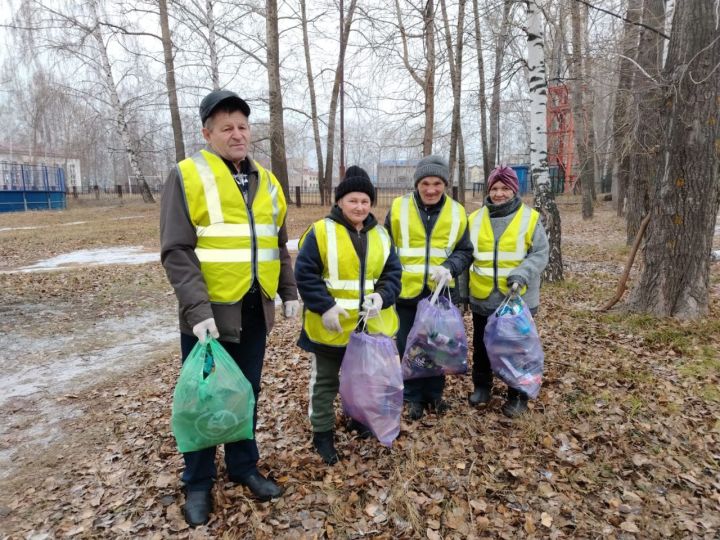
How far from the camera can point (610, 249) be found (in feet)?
32.8

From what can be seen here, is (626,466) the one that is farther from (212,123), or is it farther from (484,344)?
(212,123)

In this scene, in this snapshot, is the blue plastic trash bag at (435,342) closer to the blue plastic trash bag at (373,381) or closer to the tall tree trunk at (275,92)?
the blue plastic trash bag at (373,381)

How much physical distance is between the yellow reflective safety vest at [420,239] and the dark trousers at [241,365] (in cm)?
116

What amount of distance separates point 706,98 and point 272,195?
437cm

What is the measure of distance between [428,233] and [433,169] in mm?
429

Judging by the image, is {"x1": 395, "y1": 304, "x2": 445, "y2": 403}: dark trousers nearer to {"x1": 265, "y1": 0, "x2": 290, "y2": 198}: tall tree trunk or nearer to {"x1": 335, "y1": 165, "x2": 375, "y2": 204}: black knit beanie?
{"x1": 335, "y1": 165, "x2": 375, "y2": 204}: black knit beanie

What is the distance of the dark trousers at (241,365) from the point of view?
2.53 meters

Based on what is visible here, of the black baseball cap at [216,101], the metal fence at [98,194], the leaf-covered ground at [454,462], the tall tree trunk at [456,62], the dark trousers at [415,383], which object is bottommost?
the leaf-covered ground at [454,462]

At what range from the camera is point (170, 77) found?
62.1 ft

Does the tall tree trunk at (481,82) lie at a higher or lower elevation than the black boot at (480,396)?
higher

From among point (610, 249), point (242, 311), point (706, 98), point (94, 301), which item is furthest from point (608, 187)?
point (242, 311)

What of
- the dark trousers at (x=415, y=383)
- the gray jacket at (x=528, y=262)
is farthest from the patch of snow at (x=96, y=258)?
the gray jacket at (x=528, y=262)

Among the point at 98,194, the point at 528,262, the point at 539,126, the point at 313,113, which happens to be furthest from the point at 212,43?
the point at 98,194

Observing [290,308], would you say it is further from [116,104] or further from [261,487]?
[116,104]
